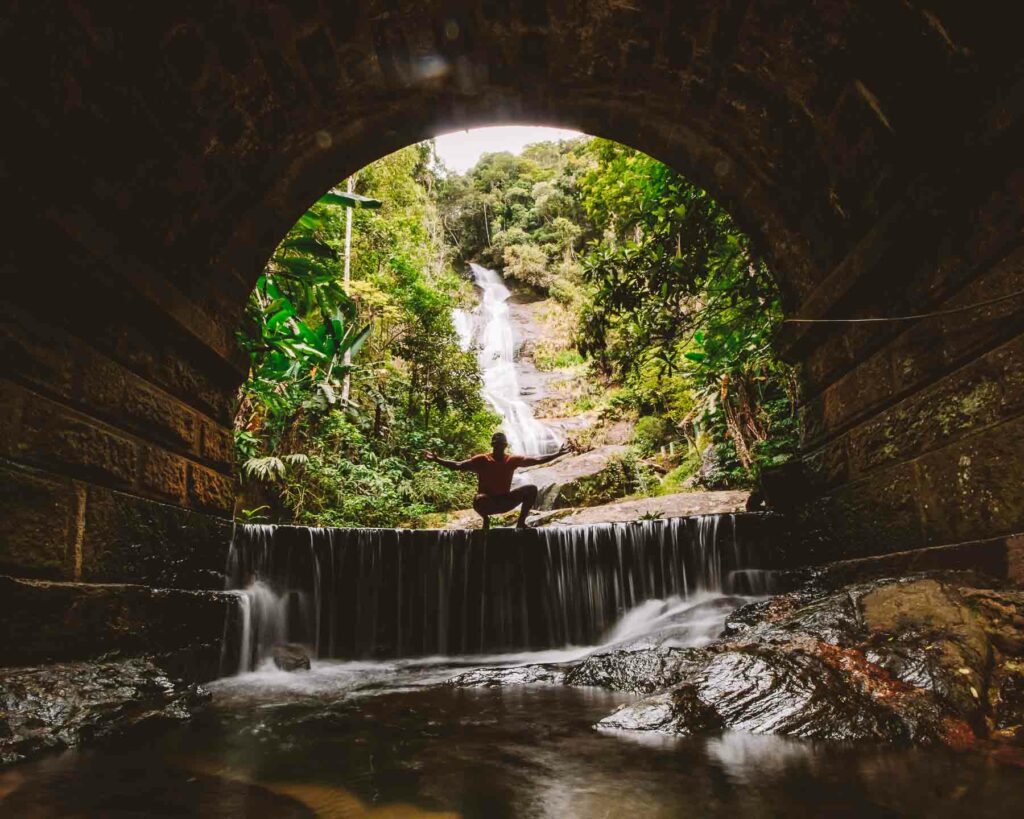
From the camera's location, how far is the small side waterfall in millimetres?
5629

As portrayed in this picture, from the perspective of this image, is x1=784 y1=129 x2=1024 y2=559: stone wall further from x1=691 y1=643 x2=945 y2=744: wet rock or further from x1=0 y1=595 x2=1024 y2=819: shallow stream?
x1=0 y1=595 x2=1024 y2=819: shallow stream

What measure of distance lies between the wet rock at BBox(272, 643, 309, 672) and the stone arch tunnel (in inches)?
51.0

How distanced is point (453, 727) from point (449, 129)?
4363mm

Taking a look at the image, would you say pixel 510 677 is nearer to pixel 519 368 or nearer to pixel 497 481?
pixel 497 481

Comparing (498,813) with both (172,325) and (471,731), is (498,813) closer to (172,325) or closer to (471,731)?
(471,731)

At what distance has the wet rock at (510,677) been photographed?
12.1 feet

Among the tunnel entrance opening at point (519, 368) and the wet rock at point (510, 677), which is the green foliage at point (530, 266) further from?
the wet rock at point (510, 677)

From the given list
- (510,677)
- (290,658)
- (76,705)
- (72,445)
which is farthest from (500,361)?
(76,705)

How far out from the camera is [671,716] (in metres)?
2.33

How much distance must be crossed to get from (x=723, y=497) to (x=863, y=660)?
7522mm

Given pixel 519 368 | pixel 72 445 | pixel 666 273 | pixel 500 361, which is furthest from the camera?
pixel 500 361

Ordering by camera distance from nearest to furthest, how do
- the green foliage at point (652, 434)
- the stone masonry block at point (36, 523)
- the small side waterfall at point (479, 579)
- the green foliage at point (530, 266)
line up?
the stone masonry block at point (36, 523) → the small side waterfall at point (479, 579) → the green foliage at point (652, 434) → the green foliage at point (530, 266)

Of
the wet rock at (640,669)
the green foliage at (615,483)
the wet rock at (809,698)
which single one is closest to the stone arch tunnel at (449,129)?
the wet rock at (809,698)

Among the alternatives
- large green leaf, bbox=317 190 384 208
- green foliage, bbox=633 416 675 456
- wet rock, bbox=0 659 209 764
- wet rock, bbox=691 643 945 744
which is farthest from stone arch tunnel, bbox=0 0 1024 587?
green foliage, bbox=633 416 675 456
